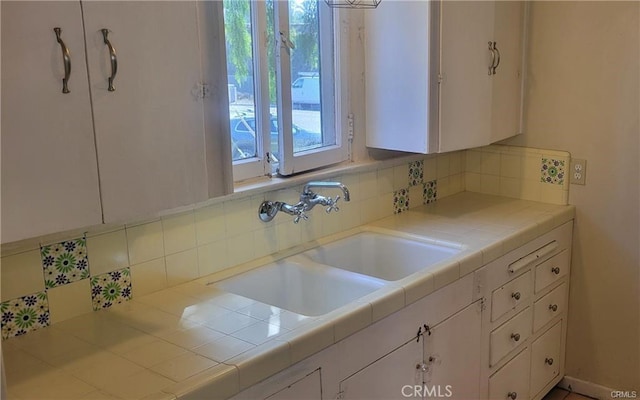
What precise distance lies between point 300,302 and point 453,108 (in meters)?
0.98

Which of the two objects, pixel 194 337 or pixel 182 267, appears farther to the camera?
pixel 182 267

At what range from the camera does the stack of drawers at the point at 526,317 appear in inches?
91.2

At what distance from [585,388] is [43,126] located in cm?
265

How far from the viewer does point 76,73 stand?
1281mm

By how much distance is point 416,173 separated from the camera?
112 inches

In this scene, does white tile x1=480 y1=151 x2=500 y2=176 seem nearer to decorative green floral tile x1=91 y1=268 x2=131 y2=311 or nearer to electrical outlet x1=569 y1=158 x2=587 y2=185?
electrical outlet x1=569 y1=158 x2=587 y2=185

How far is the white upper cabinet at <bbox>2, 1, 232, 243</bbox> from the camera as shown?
1.20 metres

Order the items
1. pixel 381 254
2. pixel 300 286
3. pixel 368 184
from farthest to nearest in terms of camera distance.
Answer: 1. pixel 368 184
2. pixel 381 254
3. pixel 300 286

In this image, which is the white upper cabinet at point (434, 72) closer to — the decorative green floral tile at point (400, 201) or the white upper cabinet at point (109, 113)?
the decorative green floral tile at point (400, 201)

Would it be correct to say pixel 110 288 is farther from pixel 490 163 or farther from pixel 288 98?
pixel 490 163

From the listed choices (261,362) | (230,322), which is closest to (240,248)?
(230,322)

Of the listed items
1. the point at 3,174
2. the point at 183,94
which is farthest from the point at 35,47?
the point at 183,94

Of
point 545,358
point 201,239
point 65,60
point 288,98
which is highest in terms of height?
point 65,60

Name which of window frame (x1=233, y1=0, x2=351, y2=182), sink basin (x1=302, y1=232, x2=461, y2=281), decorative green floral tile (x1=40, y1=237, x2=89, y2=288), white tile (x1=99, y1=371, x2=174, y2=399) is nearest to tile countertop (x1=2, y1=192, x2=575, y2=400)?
white tile (x1=99, y1=371, x2=174, y2=399)
